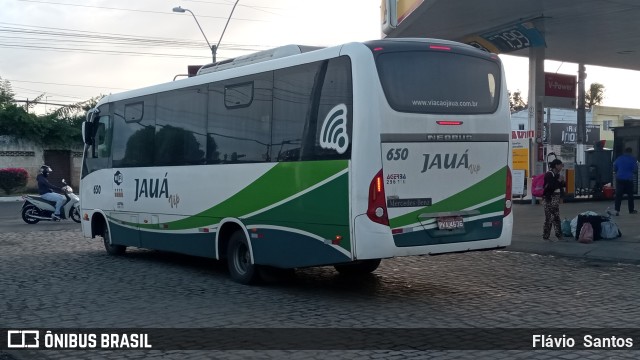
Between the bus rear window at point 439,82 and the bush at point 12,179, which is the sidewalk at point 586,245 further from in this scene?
the bush at point 12,179

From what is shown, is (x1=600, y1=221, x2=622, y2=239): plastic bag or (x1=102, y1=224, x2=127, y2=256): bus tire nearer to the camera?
(x1=600, y1=221, x2=622, y2=239): plastic bag

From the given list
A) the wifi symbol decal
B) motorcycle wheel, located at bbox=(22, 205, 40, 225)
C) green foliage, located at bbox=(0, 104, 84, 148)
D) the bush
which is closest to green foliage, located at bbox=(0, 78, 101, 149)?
green foliage, located at bbox=(0, 104, 84, 148)

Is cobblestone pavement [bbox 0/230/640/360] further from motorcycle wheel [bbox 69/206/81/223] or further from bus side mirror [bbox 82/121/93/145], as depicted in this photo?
motorcycle wheel [bbox 69/206/81/223]

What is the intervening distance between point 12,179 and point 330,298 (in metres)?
37.0

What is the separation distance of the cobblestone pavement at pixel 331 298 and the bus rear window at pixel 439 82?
248cm

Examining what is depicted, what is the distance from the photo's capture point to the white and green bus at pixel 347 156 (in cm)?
920

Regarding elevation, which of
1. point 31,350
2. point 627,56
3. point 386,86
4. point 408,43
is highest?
point 627,56

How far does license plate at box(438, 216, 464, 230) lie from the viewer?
9.68 metres

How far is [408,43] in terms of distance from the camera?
382 inches

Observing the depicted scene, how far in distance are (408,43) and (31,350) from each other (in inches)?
222

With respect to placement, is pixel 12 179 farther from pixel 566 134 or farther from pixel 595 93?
pixel 595 93

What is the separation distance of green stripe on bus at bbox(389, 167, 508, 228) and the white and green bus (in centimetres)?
2

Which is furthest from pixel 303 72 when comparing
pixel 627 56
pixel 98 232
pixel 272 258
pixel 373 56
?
pixel 627 56

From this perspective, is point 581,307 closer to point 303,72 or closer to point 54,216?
point 303,72
